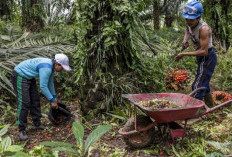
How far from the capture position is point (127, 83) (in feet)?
14.4

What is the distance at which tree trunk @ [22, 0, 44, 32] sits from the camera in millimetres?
6574

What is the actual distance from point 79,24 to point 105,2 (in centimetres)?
56

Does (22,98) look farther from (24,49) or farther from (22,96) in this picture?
(24,49)

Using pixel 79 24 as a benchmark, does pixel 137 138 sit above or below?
below

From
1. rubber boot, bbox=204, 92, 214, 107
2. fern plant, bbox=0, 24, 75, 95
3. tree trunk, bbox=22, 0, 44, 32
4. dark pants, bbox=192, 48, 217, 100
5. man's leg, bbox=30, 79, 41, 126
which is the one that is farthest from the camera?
tree trunk, bbox=22, 0, 44, 32

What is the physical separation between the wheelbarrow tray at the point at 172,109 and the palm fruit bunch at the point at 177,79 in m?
1.64

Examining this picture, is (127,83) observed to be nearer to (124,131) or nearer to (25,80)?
(124,131)

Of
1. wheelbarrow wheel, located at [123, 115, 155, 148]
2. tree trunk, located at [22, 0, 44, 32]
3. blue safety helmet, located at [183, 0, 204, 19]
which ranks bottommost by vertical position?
wheelbarrow wheel, located at [123, 115, 155, 148]

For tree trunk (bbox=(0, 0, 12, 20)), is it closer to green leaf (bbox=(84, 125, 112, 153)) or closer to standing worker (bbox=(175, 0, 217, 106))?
standing worker (bbox=(175, 0, 217, 106))

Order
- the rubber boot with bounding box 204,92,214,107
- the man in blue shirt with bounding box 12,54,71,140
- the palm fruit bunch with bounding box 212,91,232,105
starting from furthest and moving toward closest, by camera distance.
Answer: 1. the palm fruit bunch with bounding box 212,91,232,105
2. the rubber boot with bounding box 204,92,214,107
3. the man in blue shirt with bounding box 12,54,71,140

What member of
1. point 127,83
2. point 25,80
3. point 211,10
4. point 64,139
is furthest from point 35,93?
point 211,10

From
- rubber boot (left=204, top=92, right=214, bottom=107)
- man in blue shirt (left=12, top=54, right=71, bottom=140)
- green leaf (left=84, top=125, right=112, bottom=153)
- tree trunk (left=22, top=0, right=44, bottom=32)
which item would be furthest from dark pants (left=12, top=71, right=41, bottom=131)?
tree trunk (left=22, top=0, right=44, bottom=32)

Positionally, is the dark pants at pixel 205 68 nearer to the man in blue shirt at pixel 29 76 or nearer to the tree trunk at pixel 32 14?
the man in blue shirt at pixel 29 76

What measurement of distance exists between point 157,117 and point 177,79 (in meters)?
2.28
